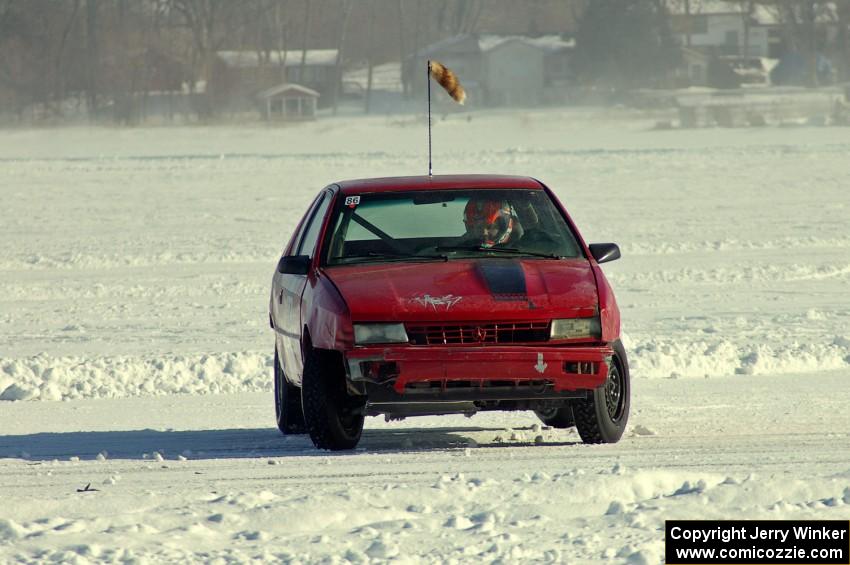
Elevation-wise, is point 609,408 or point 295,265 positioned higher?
point 295,265

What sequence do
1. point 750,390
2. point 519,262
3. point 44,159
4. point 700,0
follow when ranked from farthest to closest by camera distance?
point 700,0 < point 44,159 < point 750,390 < point 519,262

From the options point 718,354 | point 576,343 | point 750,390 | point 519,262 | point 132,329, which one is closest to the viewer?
point 576,343

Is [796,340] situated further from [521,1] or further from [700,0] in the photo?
[521,1]

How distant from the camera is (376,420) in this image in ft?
32.7

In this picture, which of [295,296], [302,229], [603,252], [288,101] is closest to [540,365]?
[603,252]

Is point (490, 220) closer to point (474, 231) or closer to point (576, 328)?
point (474, 231)

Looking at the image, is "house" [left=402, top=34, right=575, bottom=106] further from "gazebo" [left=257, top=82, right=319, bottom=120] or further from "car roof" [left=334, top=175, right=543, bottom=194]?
"car roof" [left=334, top=175, right=543, bottom=194]

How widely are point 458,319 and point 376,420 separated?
2.94 m

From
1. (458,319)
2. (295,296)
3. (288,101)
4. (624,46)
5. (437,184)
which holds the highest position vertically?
(437,184)

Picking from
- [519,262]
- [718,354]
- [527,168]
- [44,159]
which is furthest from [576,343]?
[44,159]

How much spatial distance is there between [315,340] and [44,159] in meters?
41.8

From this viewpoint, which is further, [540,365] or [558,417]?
[558,417]

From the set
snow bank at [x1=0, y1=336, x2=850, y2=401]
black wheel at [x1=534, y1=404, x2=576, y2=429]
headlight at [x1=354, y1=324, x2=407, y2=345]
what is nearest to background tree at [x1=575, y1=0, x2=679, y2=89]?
snow bank at [x1=0, y1=336, x2=850, y2=401]

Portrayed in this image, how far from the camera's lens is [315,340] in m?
7.47
